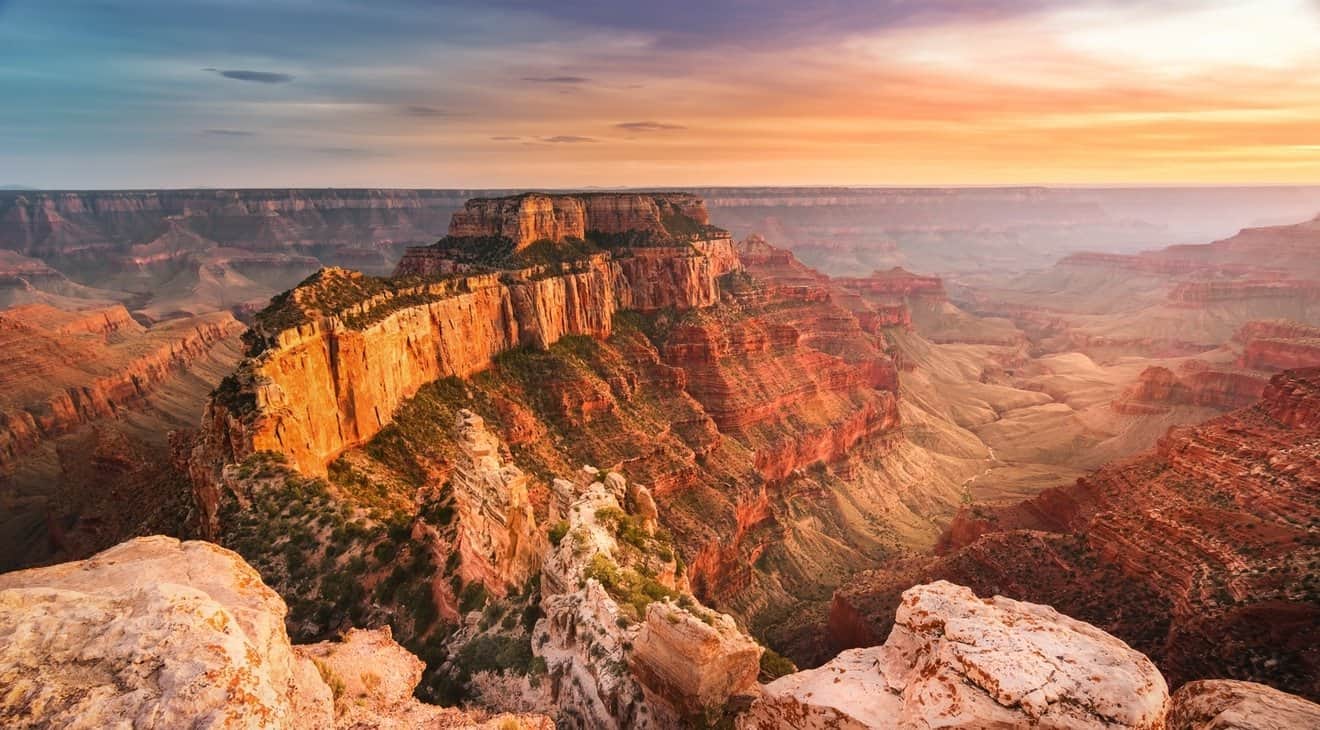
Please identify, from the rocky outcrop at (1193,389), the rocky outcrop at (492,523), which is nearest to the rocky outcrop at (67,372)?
the rocky outcrop at (492,523)

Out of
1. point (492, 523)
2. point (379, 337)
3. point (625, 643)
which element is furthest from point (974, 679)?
point (379, 337)

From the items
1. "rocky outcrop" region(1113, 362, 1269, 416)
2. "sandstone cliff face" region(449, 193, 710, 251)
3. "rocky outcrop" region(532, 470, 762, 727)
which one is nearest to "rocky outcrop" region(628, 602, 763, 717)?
"rocky outcrop" region(532, 470, 762, 727)

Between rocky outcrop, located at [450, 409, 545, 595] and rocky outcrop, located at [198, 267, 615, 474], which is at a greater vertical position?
rocky outcrop, located at [198, 267, 615, 474]

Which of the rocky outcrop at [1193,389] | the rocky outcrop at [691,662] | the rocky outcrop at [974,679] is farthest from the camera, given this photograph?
the rocky outcrop at [1193,389]

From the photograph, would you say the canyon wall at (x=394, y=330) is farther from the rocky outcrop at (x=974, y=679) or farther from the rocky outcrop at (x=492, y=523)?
the rocky outcrop at (x=974, y=679)

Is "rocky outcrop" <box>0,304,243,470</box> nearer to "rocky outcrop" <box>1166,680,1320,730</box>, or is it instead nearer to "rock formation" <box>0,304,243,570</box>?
"rock formation" <box>0,304,243,570</box>
